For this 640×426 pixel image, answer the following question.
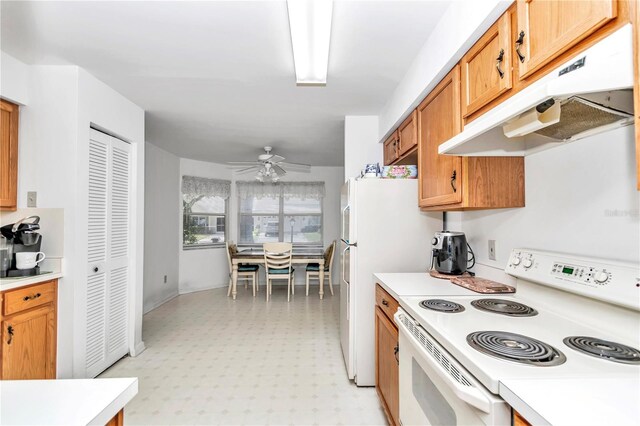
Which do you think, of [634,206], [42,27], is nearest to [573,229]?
[634,206]

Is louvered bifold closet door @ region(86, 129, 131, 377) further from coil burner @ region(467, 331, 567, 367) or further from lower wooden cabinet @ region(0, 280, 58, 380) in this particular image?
coil burner @ region(467, 331, 567, 367)

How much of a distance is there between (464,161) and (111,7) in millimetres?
1976

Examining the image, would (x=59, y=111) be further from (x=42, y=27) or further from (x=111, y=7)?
(x=111, y=7)

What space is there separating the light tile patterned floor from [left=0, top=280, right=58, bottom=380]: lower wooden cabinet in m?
0.60

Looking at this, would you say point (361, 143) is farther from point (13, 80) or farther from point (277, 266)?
point (13, 80)

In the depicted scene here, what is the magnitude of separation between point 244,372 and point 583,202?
2.50 meters

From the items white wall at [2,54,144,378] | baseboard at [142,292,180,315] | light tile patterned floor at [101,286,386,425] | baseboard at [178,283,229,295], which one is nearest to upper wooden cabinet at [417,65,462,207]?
light tile patterned floor at [101,286,386,425]

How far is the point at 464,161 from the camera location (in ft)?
5.22

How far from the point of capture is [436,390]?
1076 millimetres

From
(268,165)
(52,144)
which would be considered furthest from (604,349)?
(268,165)

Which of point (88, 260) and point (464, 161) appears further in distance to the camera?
point (88, 260)

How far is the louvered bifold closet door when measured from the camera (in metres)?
2.40

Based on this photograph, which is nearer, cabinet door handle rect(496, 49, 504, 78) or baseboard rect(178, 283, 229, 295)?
cabinet door handle rect(496, 49, 504, 78)

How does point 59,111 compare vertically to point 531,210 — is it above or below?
above
